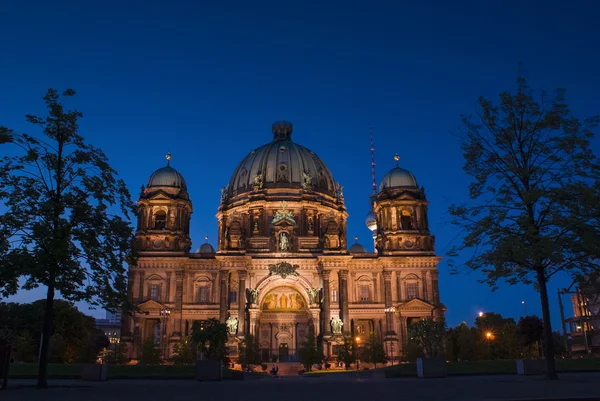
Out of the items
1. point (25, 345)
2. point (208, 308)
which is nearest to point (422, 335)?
point (208, 308)

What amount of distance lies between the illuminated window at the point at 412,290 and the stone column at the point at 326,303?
37.5 ft

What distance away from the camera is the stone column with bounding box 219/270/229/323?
74.9 metres

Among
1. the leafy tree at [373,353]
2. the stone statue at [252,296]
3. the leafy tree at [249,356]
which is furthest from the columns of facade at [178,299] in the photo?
the leafy tree at [373,353]

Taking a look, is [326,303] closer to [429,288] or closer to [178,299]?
→ [429,288]

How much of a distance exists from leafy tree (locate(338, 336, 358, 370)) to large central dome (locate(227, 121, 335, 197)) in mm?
30691

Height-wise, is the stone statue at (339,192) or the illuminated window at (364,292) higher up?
the stone statue at (339,192)

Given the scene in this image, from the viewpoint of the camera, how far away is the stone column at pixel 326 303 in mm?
73750

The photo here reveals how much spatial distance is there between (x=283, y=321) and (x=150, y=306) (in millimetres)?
19127

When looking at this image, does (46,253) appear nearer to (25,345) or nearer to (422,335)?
(422,335)

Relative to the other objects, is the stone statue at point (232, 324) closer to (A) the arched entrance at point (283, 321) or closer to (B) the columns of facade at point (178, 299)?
(A) the arched entrance at point (283, 321)

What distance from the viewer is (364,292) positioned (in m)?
78.5

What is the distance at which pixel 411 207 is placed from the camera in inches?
3268

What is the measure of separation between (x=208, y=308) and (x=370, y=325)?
2318 cm

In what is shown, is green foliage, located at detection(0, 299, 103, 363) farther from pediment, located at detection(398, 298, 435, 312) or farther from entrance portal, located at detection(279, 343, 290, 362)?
pediment, located at detection(398, 298, 435, 312)
